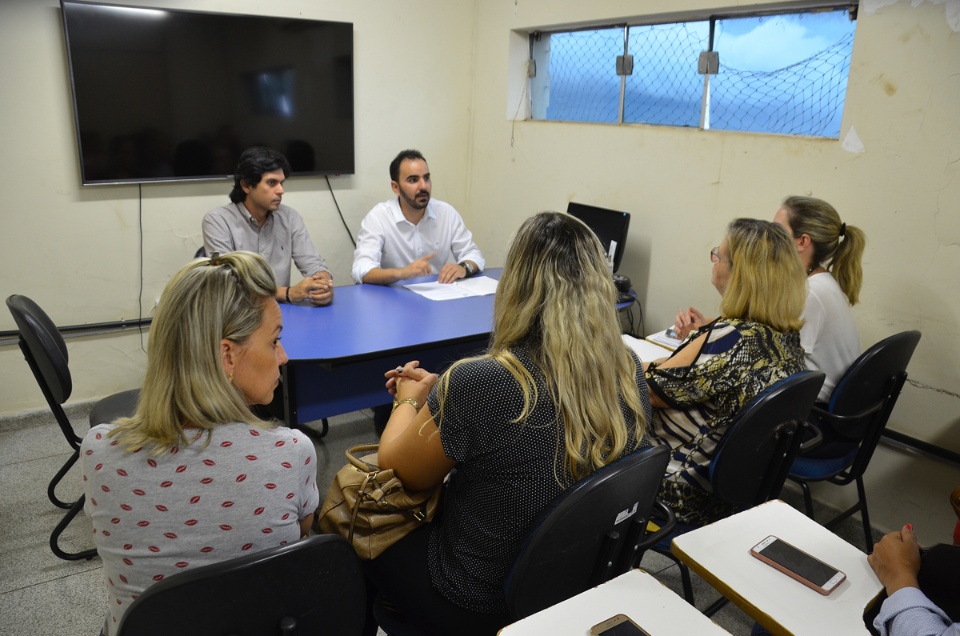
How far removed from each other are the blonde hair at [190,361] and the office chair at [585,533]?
21.3 inches

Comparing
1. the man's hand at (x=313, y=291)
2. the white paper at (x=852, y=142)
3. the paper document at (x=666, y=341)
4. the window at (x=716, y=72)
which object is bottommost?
the paper document at (x=666, y=341)

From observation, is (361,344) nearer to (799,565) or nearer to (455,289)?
(455,289)

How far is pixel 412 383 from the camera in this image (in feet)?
5.44

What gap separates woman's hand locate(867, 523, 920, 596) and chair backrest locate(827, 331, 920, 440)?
2.83 feet

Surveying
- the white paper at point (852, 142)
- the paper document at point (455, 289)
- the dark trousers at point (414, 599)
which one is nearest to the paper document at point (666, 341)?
the paper document at point (455, 289)

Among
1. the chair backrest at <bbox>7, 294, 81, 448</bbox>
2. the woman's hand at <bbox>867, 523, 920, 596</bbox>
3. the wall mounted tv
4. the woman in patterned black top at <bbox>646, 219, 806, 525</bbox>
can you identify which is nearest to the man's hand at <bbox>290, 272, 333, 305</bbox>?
the chair backrest at <bbox>7, 294, 81, 448</bbox>

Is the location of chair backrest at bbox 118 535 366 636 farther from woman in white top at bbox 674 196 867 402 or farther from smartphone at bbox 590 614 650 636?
woman in white top at bbox 674 196 867 402

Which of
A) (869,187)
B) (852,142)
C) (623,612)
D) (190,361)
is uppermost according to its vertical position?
(852,142)

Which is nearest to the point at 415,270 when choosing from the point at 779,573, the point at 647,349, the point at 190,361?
the point at 647,349

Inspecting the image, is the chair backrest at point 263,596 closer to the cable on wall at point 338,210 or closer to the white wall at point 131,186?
the white wall at point 131,186

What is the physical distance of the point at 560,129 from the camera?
3.79 m

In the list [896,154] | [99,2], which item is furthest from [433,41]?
[896,154]

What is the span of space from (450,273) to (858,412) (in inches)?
70.2

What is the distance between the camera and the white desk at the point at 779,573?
1.12 m
